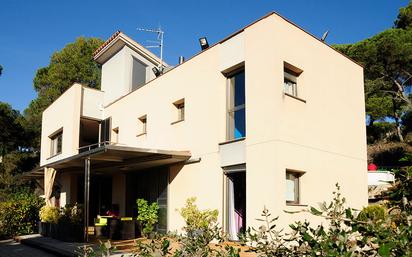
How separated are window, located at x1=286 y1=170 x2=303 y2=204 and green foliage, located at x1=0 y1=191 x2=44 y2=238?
12562 mm

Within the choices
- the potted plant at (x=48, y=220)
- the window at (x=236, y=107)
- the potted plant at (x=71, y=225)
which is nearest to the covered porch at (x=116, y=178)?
the potted plant at (x=71, y=225)

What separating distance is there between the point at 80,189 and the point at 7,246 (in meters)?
5.26

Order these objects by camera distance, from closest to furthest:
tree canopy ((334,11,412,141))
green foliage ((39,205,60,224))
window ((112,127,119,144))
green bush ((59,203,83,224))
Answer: green bush ((59,203,83,224)), green foliage ((39,205,60,224)), window ((112,127,119,144)), tree canopy ((334,11,412,141))

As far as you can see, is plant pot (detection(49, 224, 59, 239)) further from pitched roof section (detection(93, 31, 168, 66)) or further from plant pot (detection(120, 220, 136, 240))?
pitched roof section (detection(93, 31, 168, 66))

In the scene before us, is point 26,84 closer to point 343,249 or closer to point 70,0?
point 70,0

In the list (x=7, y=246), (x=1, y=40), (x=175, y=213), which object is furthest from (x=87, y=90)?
(x=175, y=213)

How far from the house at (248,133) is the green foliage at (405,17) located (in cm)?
2194

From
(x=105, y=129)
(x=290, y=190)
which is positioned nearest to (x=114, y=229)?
(x=290, y=190)

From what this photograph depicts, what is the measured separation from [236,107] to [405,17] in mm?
27279

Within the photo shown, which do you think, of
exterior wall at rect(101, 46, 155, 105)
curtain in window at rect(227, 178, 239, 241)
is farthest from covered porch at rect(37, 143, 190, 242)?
exterior wall at rect(101, 46, 155, 105)

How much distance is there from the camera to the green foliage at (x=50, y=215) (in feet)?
50.2

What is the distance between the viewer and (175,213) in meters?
13.0

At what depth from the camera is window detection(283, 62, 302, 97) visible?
11.2 m

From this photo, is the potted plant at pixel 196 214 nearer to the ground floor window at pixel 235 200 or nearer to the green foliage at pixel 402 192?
the ground floor window at pixel 235 200
